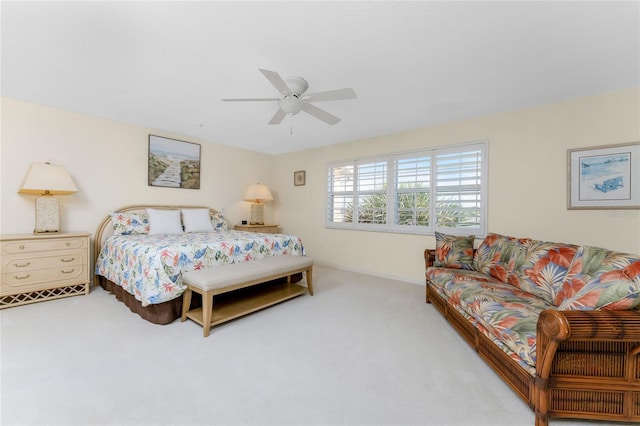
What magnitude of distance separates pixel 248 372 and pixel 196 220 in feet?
10.0

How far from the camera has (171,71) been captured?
7.97ft

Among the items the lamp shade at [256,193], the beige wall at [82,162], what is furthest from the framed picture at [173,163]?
the lamp shade at [256,193]

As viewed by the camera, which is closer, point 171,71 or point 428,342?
point 428,342

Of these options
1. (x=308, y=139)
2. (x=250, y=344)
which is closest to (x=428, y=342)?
(x=250, y=344)

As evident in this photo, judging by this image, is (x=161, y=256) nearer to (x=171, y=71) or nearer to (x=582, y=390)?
(x=171, y=71)

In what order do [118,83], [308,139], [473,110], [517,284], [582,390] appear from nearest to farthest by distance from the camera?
1. [582,390]
2. [517,284]
3. [118,83]
4. [473,110]
5. [308,139]

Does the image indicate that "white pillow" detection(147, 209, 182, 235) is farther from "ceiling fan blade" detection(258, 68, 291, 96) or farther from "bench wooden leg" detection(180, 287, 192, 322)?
"ceiling fan blade" detection(258, 68, 291, 96)

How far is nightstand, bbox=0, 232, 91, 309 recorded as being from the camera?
2.81 meters


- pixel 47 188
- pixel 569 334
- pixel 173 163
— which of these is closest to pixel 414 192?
pixel 569 334

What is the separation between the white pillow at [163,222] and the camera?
12.6ft

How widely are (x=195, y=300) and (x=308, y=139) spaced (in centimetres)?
320

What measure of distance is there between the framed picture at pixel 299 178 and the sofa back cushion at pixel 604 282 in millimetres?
4429

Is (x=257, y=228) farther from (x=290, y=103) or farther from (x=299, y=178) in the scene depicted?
(x=290, y=103)

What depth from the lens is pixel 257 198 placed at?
17.3ft
